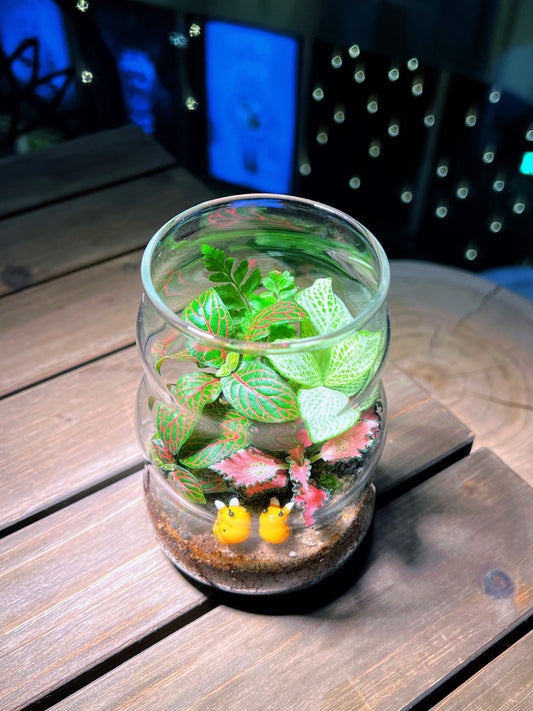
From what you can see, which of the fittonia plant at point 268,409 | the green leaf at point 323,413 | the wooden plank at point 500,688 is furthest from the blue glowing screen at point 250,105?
the wooden plank at point 500,688

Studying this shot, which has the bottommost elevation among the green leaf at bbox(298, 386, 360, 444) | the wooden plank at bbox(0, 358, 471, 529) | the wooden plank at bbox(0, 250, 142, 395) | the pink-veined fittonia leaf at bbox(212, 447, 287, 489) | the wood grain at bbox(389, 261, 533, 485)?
the wood grain at bbox(389, 261, 533, 485)

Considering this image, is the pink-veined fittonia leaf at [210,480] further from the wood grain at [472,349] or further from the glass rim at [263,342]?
the wood grain at [472,349]

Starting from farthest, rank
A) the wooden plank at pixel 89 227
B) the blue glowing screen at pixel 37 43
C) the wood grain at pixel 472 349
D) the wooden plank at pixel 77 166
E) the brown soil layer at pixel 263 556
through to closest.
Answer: the blue glowing screen at pixel 37 43, the wood grain at pixel 472 349, the wooden plank at pixel 77 166, the wooden plank at pixel 89 227, the brown soil layer at pixel 263 556

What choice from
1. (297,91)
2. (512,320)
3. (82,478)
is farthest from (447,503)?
(297,91)

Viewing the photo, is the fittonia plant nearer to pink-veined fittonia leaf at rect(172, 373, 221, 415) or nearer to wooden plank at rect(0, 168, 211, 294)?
pink-veined fittonia leaf at rect(172, 373, 221, 415)

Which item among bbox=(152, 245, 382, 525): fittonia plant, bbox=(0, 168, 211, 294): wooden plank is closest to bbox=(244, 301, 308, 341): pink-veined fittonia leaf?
bbox=(152, 245, 382, 525): fittonia plant

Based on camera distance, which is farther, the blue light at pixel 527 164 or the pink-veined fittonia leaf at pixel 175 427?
the blue light at pixel 527 164

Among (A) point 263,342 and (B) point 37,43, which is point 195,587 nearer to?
(A) point 263,342
